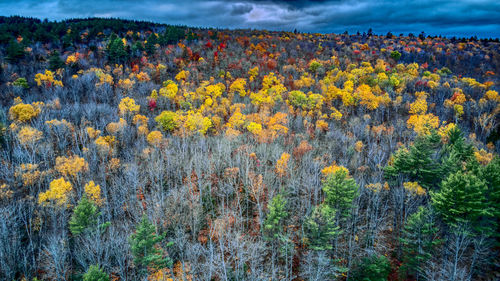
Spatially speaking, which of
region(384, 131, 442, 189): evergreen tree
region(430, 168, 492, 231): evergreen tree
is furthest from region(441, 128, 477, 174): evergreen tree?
region(430, 168, 492, 231): evergreen tree

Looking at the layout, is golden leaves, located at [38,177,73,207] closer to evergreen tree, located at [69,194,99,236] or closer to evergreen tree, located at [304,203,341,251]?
evergreen tree, located at [69,194,99,236]

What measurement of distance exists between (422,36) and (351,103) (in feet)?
444

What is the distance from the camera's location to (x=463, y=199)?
23.5 metres

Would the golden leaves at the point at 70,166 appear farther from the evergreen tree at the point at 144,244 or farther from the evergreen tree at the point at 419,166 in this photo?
the evergreen tree at the point at 419,166

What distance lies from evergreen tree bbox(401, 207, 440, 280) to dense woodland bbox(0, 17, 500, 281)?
0.19m

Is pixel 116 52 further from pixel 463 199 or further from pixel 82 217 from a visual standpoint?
pixel 463 199

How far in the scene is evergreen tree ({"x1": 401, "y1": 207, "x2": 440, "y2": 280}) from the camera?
24.1m

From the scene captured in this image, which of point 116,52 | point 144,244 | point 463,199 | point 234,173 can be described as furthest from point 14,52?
point 463,199

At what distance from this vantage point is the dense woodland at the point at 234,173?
2505cm

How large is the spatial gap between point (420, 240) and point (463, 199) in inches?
215

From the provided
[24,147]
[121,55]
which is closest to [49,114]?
[24,147]

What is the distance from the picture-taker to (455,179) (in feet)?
76.7

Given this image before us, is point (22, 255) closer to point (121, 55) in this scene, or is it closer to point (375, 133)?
point (375, 133)

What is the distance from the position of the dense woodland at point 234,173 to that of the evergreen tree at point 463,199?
172 millimetres
